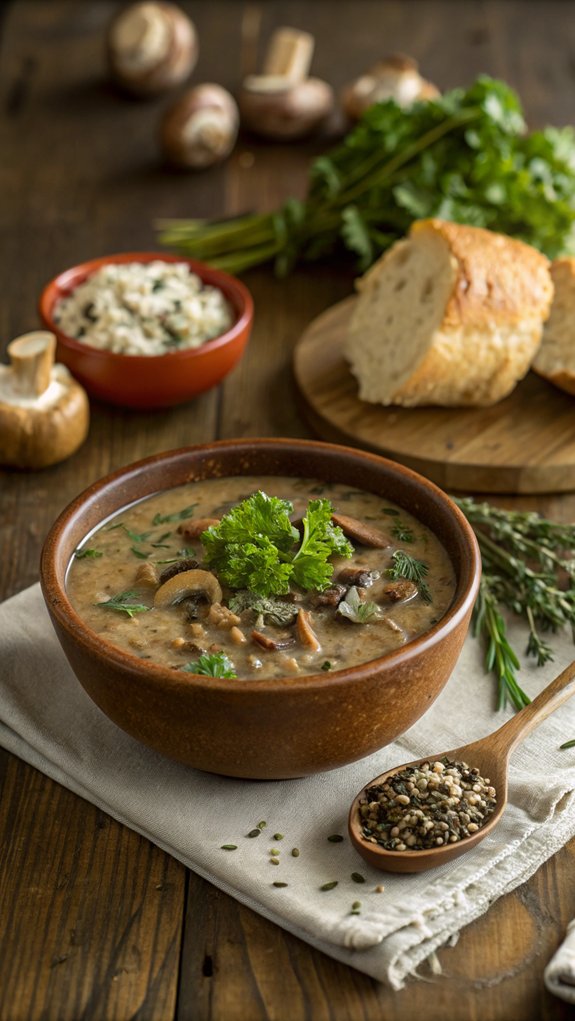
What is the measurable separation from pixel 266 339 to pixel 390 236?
576mm

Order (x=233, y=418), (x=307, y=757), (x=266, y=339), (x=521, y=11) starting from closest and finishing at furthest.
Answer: (x=307, y=757), (x=233, y=418), (x=266, y=339), (x=521, y=11)

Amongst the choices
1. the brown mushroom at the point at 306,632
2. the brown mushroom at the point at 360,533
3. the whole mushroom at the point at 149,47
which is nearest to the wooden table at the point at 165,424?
the whole mushroom at the point at 149,47

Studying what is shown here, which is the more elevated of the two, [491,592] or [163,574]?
[163,574]

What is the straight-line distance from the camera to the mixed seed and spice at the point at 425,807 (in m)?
2.15

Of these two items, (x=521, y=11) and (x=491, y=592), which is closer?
→ (x=491, y=592)

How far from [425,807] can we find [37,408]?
1.72 metres

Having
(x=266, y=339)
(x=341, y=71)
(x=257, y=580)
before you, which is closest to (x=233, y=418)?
(x=266, y=339)

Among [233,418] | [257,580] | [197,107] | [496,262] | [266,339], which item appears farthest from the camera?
[197,107]

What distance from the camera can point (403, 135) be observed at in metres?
4.21

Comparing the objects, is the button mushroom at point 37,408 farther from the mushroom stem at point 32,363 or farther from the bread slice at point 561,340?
the bread slice at point 561,340

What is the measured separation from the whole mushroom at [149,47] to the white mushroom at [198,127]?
0.55m

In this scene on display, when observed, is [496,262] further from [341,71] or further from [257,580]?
[341,71]

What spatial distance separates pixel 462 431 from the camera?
3506mm

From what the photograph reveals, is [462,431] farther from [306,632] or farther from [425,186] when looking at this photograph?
[306,632]
